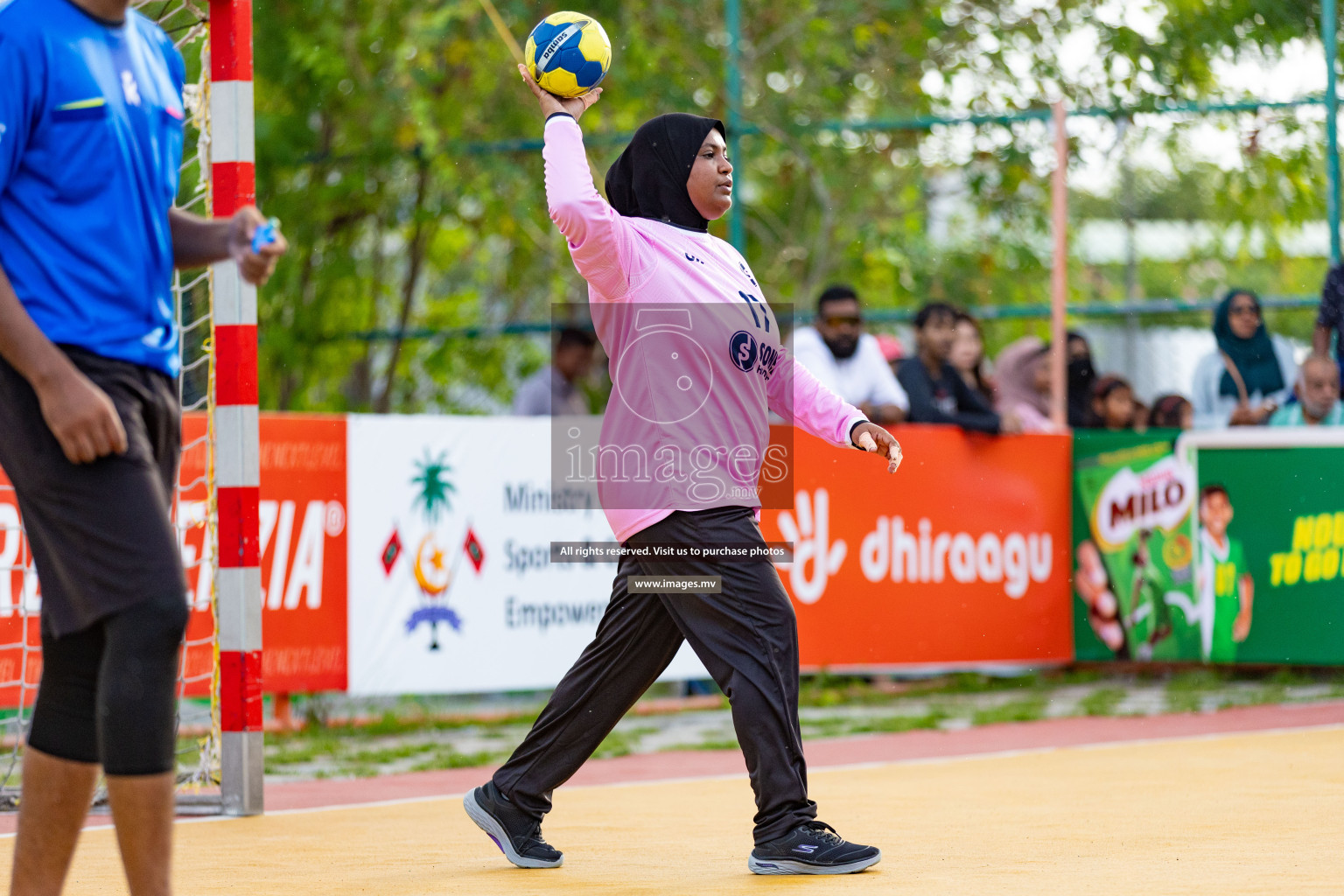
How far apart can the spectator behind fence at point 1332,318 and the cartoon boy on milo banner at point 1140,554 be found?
119 cm

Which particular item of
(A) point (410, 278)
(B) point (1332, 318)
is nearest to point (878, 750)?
(B) point (1332, 318)

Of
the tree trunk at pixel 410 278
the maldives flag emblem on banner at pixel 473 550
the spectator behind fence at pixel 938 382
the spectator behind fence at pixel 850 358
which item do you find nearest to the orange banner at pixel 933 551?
the spectator behind fence at pixel 938 382

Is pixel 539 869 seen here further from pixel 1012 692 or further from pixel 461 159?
pixel 461 159

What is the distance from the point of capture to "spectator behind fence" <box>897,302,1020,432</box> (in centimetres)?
1144

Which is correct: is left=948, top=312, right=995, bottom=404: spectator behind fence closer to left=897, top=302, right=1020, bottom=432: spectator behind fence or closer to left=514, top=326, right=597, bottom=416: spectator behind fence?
left=897, top=302, right=1020, bottom=432: spectator behind fence

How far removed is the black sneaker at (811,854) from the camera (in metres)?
4.83

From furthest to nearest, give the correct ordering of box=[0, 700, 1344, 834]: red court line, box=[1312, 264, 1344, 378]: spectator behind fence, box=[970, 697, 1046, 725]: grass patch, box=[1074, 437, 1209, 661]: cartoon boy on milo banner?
1. box=[1312, 264, 1344, 378]: spectator behind fence
2. box=[1074, 437, 1209, 661]: cartoon boy on milo banner
3. box=[970, 697, 1046, 725]: grass patch
4. box=[0, 700, 1344, 834]: red court line

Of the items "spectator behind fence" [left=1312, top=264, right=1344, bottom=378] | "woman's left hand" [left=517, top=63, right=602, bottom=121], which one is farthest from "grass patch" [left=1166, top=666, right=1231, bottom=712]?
"woman's left hand" [left=517, top=63, right=602, bottom=121]

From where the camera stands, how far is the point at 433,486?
9.64 metres

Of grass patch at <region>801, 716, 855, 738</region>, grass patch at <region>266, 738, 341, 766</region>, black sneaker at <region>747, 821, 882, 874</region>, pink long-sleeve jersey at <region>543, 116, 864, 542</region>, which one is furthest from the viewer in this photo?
grass patch at <region>801, 716, 855, 738</region>

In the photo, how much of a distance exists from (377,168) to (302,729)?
6634 mm

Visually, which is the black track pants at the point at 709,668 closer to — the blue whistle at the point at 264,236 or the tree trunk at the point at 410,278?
the blue whistle at the point at 264,236

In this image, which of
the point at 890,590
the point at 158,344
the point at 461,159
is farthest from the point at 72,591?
the point at 461,159

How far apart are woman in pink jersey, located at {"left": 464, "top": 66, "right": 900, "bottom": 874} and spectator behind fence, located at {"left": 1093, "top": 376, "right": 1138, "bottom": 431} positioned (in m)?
7.50
